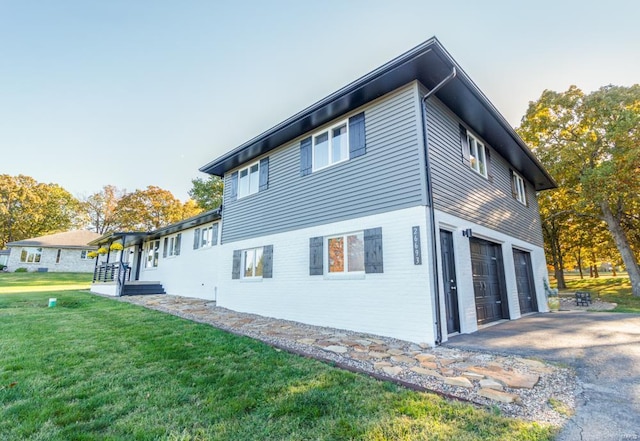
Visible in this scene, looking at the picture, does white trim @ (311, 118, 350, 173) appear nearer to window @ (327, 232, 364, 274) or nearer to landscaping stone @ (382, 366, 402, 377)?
window @ (327, 232, 364, 274)

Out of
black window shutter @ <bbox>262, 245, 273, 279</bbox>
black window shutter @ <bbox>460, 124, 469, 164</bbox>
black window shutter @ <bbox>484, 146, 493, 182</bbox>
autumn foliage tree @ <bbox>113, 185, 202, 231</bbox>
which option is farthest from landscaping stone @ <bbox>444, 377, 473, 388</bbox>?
autumn foliage tree @ <bbox>113, 185, 202, 231</bbox>

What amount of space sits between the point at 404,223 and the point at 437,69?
3.16 metres

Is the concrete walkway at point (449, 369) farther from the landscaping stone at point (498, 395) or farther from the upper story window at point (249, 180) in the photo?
the upper story window at point (249, 180)

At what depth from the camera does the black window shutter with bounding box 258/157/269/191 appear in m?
9.36

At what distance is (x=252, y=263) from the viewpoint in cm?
950

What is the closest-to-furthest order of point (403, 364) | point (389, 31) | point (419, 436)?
point (419, 436) < point (403, 364) < point (389, 31)

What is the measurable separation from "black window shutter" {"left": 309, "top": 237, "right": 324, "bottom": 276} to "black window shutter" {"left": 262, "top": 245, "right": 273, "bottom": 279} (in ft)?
5.65

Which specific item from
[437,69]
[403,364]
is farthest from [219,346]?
[437,69]

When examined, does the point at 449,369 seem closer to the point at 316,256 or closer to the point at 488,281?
the point at 316,256

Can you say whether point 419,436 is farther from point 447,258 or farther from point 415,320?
point 447,258

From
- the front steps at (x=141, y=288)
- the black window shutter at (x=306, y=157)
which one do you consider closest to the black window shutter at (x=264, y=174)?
the black window shutter at (x=306, y=157)

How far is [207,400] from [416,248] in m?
4.13

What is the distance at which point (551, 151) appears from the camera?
52.6 ft

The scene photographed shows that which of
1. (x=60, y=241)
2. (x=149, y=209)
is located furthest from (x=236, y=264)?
(x=60, y=241)
